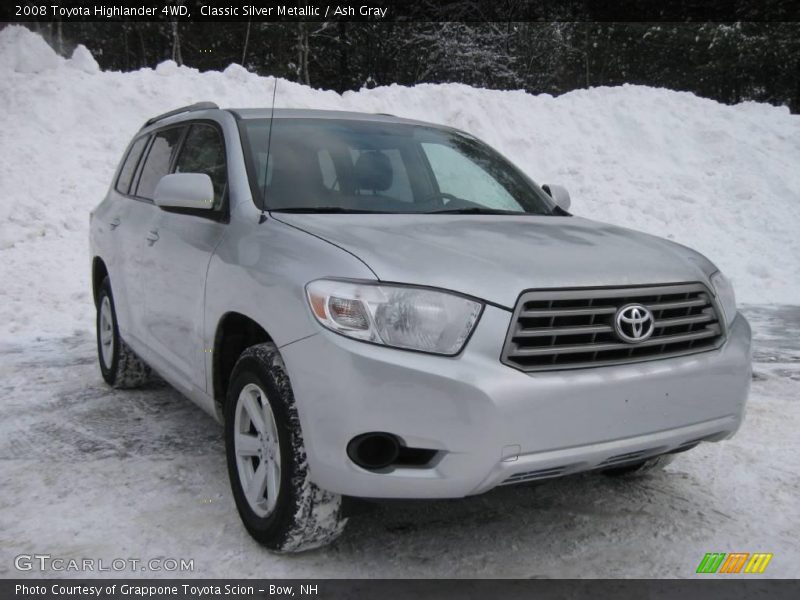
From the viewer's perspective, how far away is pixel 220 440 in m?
4.36

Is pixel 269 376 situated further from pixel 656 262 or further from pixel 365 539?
pixel 656 262

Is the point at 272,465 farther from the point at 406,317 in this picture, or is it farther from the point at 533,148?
the point at 533,148

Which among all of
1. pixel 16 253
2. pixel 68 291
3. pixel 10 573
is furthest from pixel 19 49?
pixel 10 573

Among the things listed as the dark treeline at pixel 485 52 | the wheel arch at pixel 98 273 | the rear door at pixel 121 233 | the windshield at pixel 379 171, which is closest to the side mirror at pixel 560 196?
the windshield at pixel 379 171

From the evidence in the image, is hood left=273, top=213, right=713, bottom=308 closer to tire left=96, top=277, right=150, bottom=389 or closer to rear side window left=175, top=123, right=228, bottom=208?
rear side window left=175, top=123, right=228, bottom=208

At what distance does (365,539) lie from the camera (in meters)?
3.15

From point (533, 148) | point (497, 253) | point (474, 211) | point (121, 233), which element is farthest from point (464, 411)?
point (533, 148)

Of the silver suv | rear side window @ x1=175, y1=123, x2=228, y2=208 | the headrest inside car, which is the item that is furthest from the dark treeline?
the silver suv

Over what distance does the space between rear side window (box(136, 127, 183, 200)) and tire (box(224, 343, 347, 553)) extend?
79.8 inches

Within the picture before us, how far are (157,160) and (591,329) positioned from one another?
3188mm

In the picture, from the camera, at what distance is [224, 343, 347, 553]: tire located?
2.73 metres

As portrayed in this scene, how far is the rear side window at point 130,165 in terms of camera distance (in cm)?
527

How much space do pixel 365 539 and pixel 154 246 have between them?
1954mm

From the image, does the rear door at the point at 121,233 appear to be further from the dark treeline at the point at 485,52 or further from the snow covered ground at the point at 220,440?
the dark treeline at the point at 485,52
